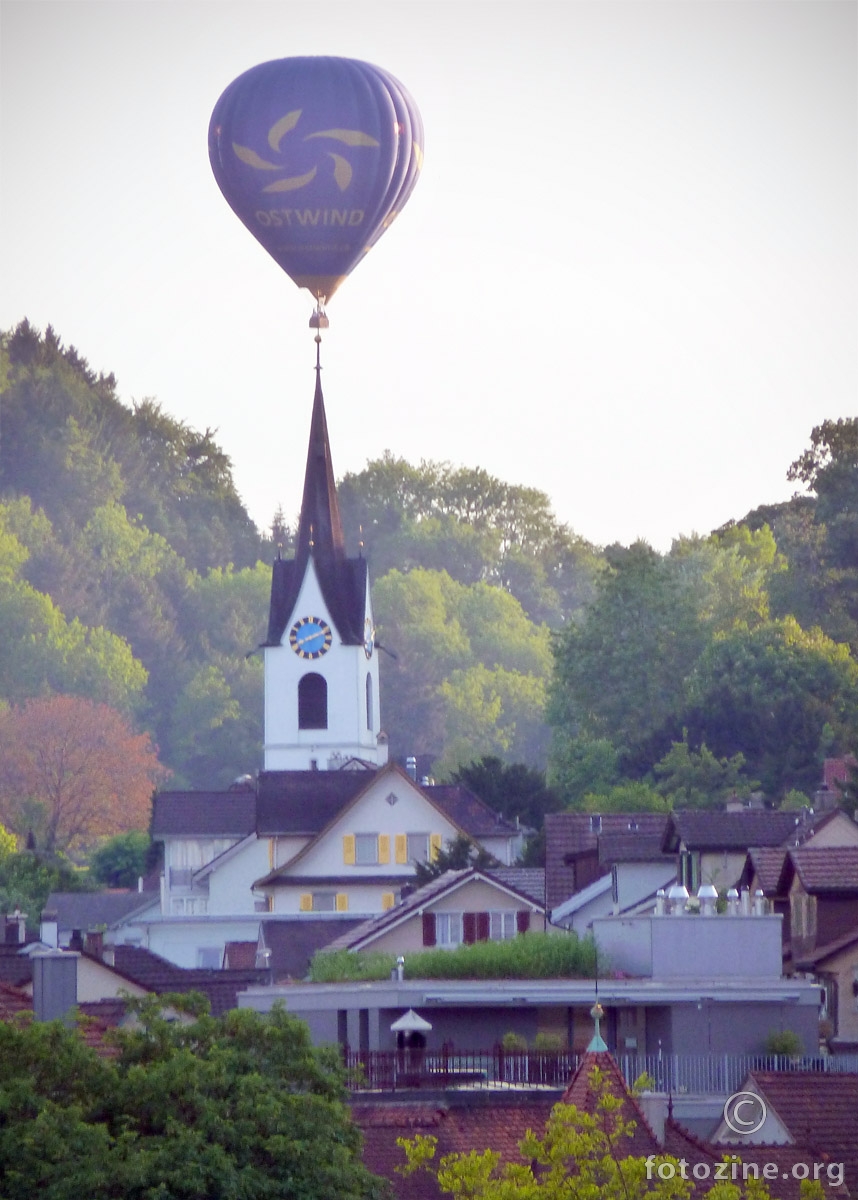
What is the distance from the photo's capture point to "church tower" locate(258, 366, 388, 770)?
108 meters

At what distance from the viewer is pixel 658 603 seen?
102 meters

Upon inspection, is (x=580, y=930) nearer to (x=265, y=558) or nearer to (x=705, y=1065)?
(x=705, y=1065)

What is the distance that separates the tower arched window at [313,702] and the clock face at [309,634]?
3.08 ft

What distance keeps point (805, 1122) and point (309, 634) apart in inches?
2882

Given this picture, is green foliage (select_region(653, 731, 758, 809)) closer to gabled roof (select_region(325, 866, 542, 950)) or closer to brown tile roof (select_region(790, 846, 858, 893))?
gabled roof (select_region(325, 866, 542, 950))

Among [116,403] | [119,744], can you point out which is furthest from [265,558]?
[119,744]

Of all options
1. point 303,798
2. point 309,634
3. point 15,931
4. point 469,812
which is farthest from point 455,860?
point 309,634

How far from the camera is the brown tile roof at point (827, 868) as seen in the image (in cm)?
4791

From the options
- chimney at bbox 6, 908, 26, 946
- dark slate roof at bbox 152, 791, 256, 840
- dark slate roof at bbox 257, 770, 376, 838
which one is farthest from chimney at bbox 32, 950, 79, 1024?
dark slate roof at bbox 152, 791, 256, 840

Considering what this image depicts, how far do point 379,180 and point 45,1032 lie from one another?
70072mm

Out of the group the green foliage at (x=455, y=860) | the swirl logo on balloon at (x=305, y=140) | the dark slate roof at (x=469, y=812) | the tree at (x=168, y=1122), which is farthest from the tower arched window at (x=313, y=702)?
the tree at (x=168, y=1122)

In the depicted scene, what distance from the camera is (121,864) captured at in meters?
107

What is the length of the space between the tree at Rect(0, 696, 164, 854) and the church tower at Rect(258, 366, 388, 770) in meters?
13.8

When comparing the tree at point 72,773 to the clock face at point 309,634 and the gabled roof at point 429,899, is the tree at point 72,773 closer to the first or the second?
the clock face at point 309,634
